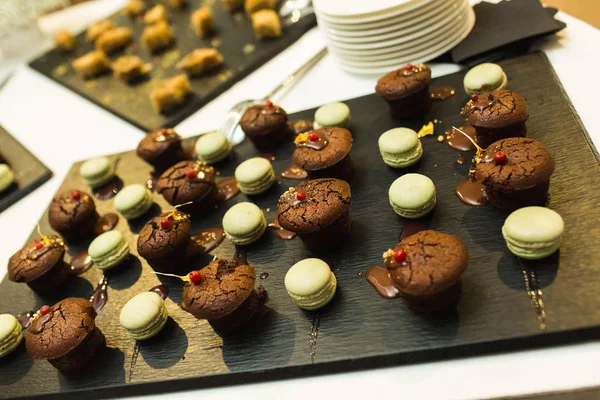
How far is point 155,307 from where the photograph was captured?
2.23 m

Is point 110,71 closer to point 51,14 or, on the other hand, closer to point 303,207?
point 51,14

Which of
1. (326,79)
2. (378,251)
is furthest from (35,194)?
(378,251)

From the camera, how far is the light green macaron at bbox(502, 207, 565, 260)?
72.4 inches

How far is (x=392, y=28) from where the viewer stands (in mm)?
2926

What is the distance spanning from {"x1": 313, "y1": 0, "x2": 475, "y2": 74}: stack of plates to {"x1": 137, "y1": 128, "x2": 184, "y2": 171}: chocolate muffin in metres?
1.17

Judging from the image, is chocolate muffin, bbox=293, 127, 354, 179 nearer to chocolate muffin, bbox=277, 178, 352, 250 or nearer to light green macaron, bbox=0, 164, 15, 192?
chocolate muffin, bbox=277, 178, 352, 250

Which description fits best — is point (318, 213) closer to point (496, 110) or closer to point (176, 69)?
point (496, 110)

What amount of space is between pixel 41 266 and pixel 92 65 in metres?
2.44

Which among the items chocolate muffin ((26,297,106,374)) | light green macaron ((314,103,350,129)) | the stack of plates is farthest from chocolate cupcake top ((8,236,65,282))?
the stack of plates

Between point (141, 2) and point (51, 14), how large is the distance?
1.61 metres

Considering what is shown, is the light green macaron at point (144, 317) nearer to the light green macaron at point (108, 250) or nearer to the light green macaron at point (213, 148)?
the light green macaron at point (108, 250)

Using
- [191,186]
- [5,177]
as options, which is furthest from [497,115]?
[5,177]

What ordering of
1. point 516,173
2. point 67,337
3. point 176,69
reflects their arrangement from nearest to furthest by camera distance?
point 516,173, point 67,337, point 176,69

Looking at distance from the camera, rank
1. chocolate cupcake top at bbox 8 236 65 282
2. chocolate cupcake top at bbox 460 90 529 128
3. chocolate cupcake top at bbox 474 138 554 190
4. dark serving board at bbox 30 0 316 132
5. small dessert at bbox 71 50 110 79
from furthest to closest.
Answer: small dessert at bbox 71 50 110 79 → dark serving board at bbox 30 0 316 132 → chocolate cupcake top at bbox 8 236 65 282 → chocolate cupcake top at bbox 460 90 529 128 → chocolate cupcake top at bbox 474 138 554 190
